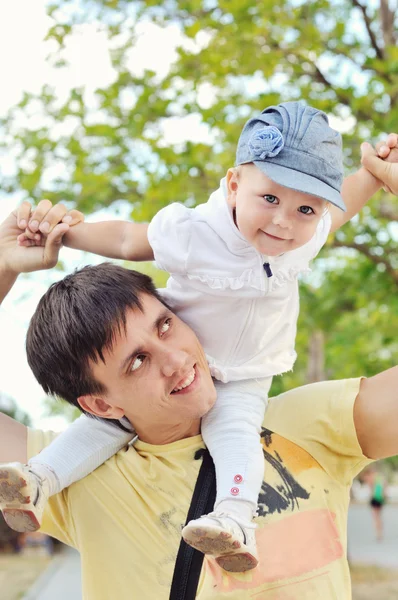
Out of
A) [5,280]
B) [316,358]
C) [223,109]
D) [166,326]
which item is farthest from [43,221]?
[316,358]

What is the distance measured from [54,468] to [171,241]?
2.23 feet

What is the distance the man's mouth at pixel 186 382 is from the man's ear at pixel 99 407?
18 cm

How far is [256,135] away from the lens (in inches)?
79.5

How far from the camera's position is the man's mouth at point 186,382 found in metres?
1.99

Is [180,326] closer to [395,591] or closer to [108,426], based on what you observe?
[108,426]

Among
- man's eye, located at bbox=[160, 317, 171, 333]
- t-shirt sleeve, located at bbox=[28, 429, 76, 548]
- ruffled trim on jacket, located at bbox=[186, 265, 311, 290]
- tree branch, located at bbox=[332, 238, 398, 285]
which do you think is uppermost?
ruffled trim on jacket, located at bbox=[186, 265, 311, 290]

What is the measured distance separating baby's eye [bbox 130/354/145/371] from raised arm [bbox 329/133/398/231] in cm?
76

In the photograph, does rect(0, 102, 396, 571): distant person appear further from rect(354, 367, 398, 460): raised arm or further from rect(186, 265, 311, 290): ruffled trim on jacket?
rect(354, 367, 398, 460): raised arm

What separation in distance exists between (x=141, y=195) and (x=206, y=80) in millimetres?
1420

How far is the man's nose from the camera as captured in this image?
1963mm

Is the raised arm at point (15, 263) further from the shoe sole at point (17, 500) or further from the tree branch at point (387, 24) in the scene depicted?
the tree branch at point (387, 24)

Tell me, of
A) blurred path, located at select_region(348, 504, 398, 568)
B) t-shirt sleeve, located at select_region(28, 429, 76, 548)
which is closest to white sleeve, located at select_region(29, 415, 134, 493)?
t-shirt sleeve, located at select_region(28, 429, 76, 548)

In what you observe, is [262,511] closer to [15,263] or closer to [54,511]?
[54,511]

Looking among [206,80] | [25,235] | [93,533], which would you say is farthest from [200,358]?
[206,80]
